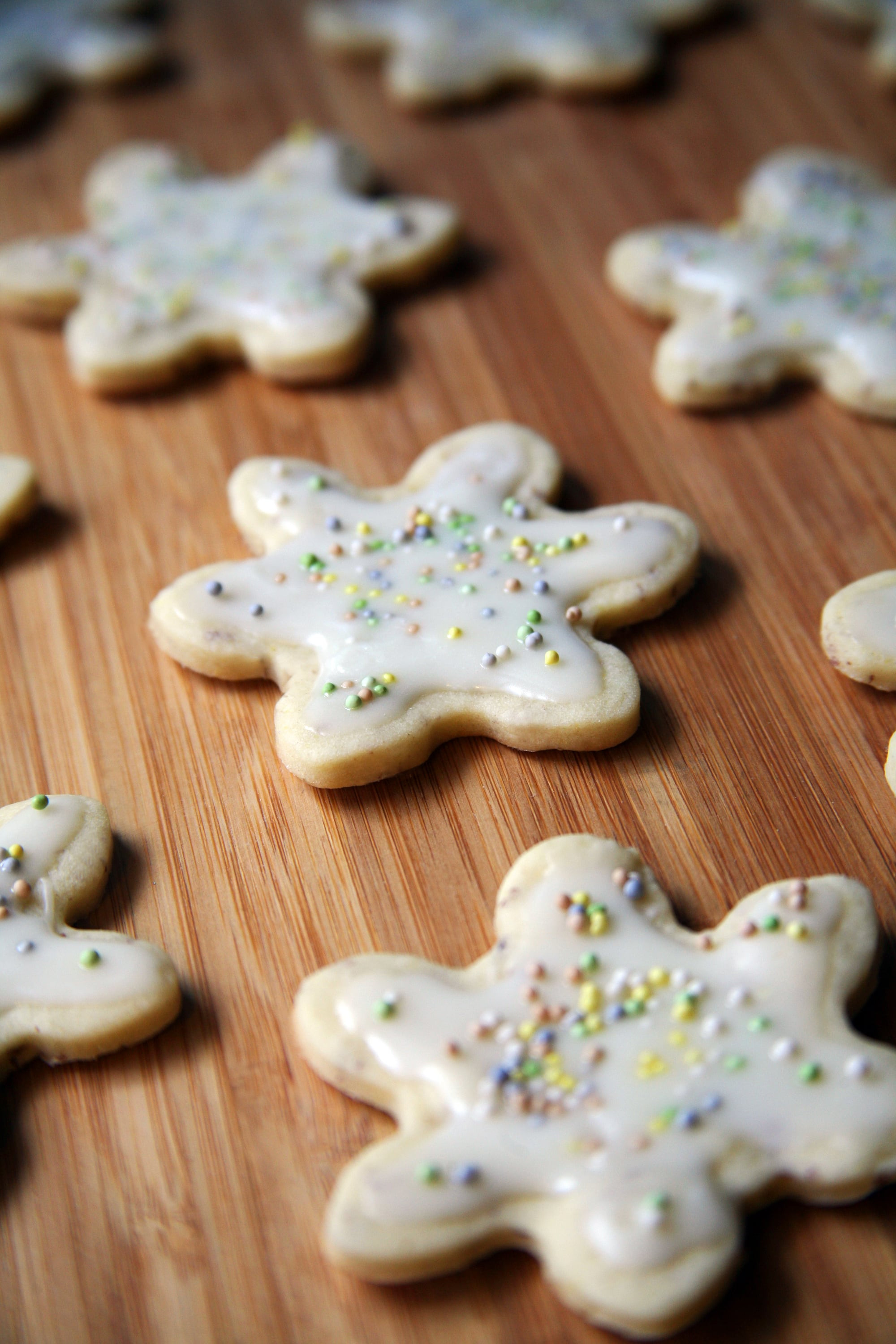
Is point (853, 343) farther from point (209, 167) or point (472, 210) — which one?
point (209, 167)

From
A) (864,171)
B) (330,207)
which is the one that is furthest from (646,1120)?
(864,171)

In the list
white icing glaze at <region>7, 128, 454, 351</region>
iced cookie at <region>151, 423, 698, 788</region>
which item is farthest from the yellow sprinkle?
white icing glaze at <region>7, 128, 454, 351</region>

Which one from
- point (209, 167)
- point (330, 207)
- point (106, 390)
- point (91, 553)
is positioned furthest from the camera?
point (209, 167)

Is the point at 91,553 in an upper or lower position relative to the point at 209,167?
lower

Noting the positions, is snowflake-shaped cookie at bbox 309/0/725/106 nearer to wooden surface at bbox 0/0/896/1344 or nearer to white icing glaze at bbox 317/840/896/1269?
wooden surface at bbox 0/0/896/1344

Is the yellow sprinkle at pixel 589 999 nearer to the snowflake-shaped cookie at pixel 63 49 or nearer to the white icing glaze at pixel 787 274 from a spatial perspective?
the white icing glaze at pixel 787 274

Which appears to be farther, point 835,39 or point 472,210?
point 835,39

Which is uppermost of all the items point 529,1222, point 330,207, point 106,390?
point 330,207
